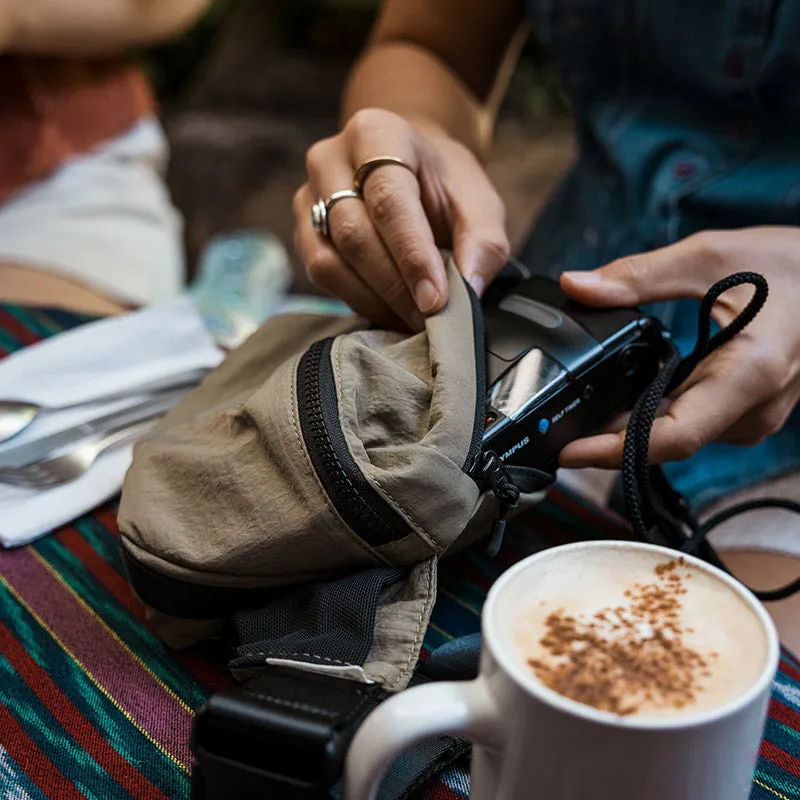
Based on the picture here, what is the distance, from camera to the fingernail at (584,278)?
552 millimetres

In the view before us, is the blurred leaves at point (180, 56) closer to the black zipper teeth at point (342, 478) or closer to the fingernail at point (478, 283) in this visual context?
the fingernail at point (478, 283)

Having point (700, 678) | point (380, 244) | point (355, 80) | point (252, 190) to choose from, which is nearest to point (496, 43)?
point (355, 80)

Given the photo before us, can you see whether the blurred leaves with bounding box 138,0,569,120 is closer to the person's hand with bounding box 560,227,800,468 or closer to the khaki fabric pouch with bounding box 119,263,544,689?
the person's hand with bounding box 560,227,800,468

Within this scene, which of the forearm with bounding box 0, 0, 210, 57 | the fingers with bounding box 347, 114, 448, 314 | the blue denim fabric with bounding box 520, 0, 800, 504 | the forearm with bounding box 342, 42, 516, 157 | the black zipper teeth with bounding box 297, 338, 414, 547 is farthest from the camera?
the forearm with bounding box 0, 0, 210, 57

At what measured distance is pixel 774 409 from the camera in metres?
0.59

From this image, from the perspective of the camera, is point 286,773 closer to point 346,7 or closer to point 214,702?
point 214,702

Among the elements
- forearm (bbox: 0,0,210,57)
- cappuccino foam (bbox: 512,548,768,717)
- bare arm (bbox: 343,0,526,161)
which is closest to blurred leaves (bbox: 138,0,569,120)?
forearm (bbox: 0,0,210,57)

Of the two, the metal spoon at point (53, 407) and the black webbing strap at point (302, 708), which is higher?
the black webbing strap at point (302, 708)

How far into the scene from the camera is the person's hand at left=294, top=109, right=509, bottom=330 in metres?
0.56

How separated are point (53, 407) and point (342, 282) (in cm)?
22

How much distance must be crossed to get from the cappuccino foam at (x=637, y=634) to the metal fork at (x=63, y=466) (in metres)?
0.36

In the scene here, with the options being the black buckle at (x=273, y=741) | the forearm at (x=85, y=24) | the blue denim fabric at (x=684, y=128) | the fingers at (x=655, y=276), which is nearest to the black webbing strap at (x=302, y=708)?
the black buckle at (x=273, y=741)

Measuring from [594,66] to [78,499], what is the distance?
21.5 inches

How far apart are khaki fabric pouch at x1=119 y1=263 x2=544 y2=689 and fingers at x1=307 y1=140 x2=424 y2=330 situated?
0.07m
